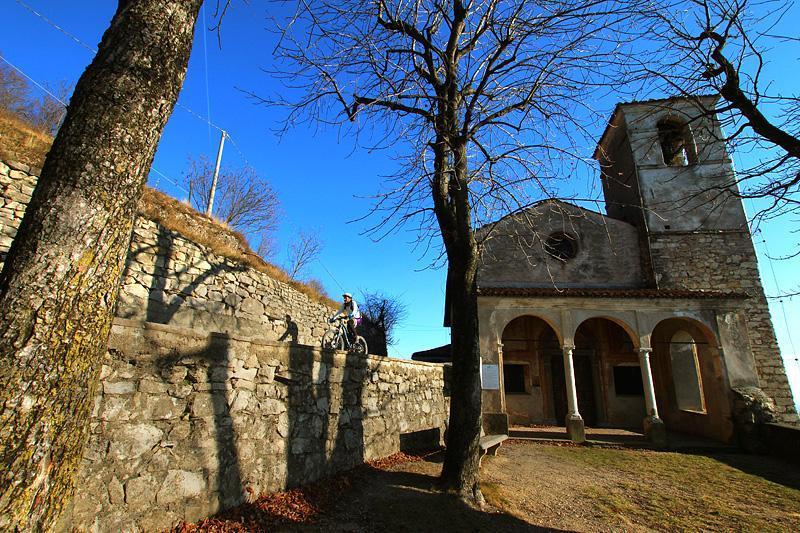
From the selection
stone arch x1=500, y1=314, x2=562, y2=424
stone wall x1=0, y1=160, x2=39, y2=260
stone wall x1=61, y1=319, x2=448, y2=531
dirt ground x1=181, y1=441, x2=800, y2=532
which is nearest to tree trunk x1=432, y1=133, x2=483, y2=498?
dirt ground x1=181, y1=441, x2=800, y2=532

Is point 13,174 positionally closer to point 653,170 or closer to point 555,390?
point 555,390

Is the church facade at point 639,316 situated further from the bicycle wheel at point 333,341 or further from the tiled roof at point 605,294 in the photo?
the bicycle wheel at point 333,341

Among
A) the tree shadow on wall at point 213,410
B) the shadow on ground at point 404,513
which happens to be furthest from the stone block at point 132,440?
the shadow on ground at point 404,513

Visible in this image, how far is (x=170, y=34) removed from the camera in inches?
85.4

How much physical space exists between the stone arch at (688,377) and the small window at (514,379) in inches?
180

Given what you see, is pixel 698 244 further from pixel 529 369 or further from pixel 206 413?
pixel 206 413

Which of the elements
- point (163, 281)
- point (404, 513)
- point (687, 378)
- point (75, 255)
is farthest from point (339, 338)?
point (687, 378)

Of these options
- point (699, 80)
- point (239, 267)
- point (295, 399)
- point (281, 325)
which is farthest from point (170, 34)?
point (281, 325)

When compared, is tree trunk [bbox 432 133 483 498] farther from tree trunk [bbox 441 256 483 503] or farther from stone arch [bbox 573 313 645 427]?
stone arch [bbox 573 313 645 427]

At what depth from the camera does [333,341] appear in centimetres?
1027

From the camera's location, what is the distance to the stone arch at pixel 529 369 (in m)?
14.0

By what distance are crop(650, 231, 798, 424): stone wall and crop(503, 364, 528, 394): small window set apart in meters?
5.94

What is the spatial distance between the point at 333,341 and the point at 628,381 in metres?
10.9

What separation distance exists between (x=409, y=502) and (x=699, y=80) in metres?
6.03
